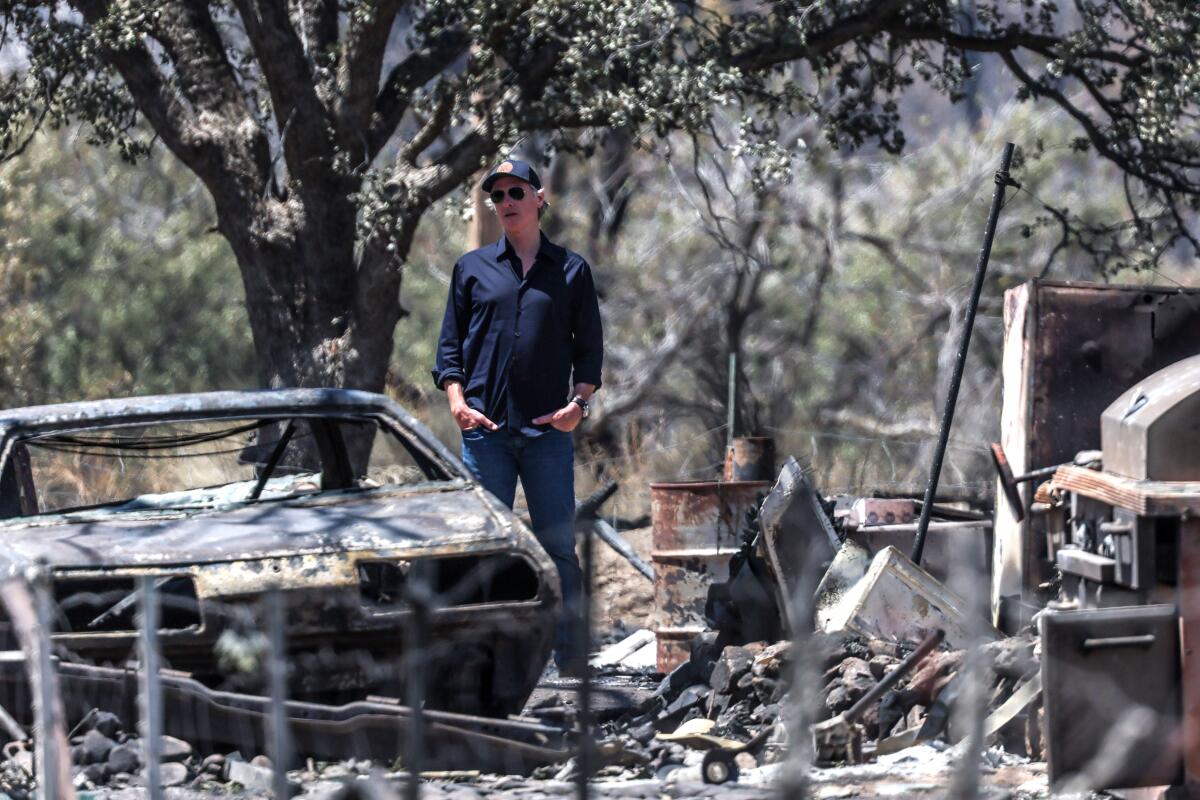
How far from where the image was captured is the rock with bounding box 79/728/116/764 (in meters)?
4.61

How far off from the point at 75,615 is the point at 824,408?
1437cm

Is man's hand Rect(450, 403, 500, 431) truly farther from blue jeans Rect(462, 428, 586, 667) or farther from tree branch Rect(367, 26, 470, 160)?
tree branch Rect(367, 26, 470, 160)

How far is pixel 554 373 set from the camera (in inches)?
245

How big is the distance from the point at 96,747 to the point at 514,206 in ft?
8.30

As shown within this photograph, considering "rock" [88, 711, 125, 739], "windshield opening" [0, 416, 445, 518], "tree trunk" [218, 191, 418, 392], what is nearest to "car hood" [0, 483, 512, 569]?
"windshield opening" [0, 416, 445, 518]

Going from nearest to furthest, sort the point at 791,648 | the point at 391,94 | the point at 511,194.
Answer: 1. the point at 791,648
2. the point at 511,194
3. the point at 391,94

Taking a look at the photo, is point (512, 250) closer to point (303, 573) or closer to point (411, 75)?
point (303, 573)

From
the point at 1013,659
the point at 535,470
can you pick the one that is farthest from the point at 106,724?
the point at 1013,659

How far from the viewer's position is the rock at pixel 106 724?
15.5ft

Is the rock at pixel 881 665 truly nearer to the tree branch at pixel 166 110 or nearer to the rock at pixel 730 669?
the rock at pixel 730 669

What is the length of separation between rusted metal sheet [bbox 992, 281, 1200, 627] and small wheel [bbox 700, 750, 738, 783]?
147 cm

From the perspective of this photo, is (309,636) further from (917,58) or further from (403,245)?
(917,58)

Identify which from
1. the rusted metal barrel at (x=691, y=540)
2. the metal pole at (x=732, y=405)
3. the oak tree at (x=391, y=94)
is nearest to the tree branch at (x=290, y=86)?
the oak tree at (x=391, y=94)

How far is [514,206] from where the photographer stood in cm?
621
